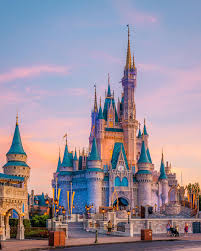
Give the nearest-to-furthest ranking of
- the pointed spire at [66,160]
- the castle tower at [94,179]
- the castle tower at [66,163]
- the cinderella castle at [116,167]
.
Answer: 1. the castle tower at [94,179]
2. the cinderella castle at [116,167]
3. the castle tower at [66,163]
4. the pointed spire at [66,160]

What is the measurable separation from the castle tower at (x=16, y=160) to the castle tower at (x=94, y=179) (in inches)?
772

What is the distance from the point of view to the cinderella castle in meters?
90.5

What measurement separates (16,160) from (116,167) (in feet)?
92.2

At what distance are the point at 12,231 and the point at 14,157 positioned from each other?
32.9 m

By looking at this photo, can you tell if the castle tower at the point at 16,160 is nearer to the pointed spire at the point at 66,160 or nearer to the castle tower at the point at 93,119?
the pointed spire at the point at 66,160

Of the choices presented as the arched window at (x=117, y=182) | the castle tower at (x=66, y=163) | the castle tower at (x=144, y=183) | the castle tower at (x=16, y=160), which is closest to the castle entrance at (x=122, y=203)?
the castle tower at (x=144, y=183)

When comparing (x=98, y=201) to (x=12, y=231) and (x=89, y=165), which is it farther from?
(x=12, y=231)

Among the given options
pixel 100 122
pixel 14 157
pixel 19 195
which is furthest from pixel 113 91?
pixel 19 195

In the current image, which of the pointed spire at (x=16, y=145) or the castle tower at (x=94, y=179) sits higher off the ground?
the pointed spire at (x=16, y=145)

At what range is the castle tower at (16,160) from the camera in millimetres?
70938

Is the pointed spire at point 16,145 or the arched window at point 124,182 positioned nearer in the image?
the pointed spire at point 16,145

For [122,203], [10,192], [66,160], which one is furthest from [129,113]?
[10,192]

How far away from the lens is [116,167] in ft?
306

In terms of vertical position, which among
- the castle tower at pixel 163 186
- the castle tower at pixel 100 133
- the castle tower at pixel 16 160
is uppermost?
the castle tower at pixel 100 133
